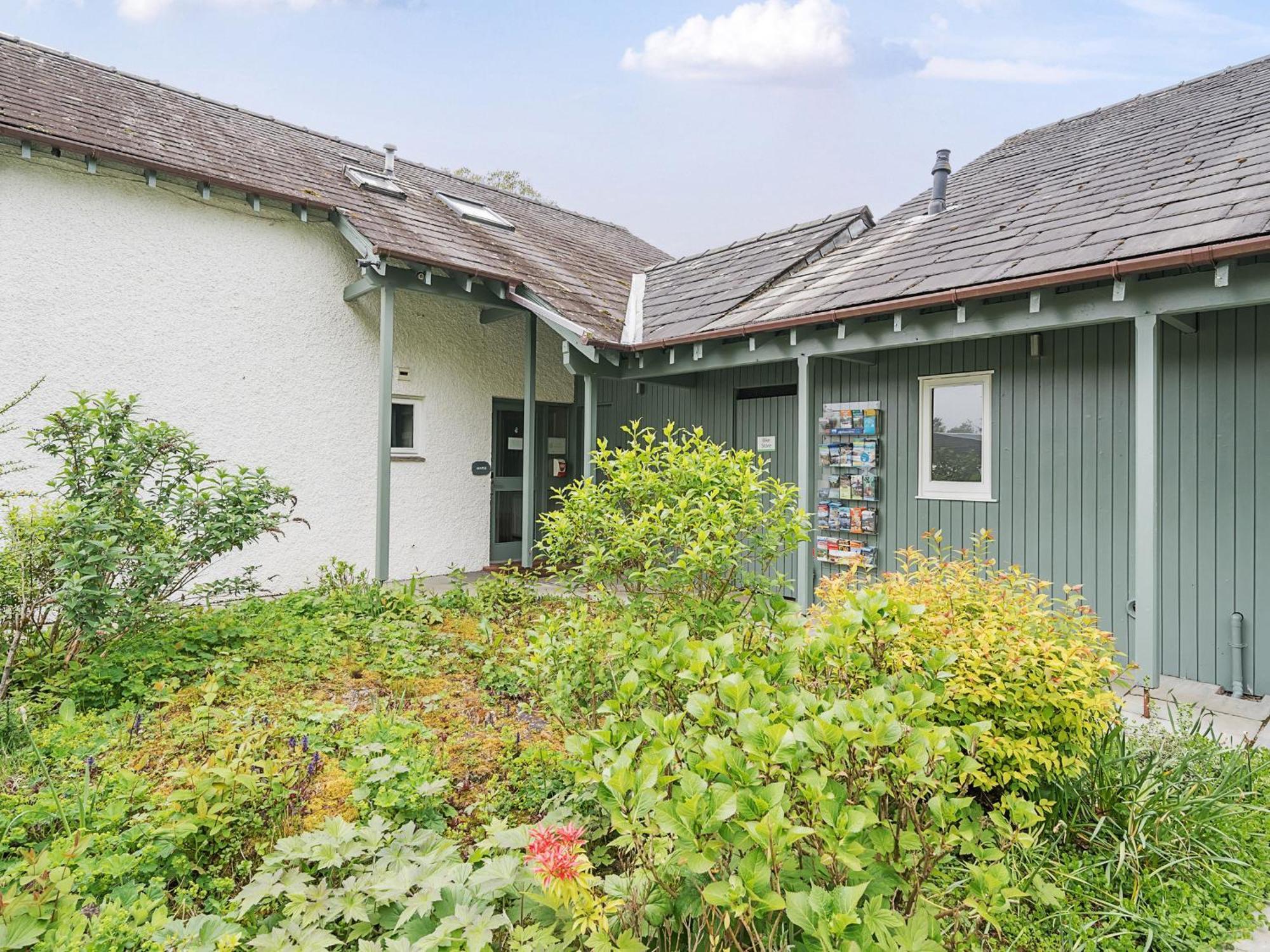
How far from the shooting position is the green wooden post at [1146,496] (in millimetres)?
4223

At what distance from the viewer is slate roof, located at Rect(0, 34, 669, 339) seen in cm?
630

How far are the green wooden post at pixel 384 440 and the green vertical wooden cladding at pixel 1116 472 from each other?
192 inches

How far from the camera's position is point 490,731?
132 inches

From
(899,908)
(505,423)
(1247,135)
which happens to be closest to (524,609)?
(505,423)

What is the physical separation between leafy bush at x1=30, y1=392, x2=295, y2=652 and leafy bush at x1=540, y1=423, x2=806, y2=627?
8.51ft

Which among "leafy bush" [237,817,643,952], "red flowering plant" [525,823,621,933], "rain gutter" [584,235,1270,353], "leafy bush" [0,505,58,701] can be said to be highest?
"rain gutter" [584,235,1270,353]

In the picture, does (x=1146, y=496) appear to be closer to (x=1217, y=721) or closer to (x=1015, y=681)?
(x=1217, y=721)

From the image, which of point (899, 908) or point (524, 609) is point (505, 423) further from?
point (899, 908)

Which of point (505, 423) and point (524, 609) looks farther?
point (505, 423)

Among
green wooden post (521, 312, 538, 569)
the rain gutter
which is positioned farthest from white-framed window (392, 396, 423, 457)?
the rain gutter

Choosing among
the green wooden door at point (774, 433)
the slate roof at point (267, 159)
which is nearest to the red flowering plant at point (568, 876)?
the green wooden door at point (774, 433)

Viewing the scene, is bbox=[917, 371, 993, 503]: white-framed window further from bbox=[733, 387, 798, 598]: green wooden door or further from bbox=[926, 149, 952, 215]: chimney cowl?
bbox=[926, 149, 952, 215]: chimney cowl

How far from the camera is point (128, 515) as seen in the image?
4.17 metres

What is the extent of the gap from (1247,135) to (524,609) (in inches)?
280
